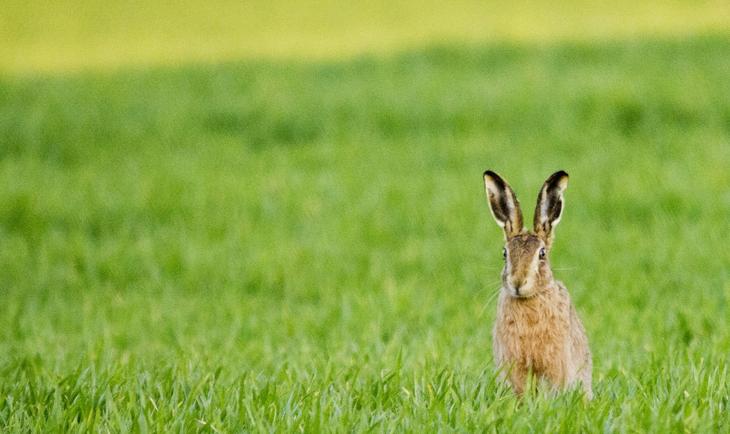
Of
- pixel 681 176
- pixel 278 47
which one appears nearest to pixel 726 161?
pixel 681 176

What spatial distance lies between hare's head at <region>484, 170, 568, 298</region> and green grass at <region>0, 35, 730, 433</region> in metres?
0.46

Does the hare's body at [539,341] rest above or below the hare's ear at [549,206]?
below

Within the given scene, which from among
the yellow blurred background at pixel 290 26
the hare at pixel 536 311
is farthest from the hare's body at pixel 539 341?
the yellow blurred background at pixel 290 26

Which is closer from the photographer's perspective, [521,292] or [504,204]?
[521,292]

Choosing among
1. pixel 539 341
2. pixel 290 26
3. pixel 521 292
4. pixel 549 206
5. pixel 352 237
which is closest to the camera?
pixel 521 292

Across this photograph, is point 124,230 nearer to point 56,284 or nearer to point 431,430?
point 56,284

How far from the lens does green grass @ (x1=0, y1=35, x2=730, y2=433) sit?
4562 millimetres

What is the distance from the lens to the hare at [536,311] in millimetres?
4375

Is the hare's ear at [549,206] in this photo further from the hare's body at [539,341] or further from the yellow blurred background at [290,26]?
the yellow blurred background at [290,26]

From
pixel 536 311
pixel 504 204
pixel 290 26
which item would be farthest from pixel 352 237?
pixel 290 26

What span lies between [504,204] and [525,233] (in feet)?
0.52

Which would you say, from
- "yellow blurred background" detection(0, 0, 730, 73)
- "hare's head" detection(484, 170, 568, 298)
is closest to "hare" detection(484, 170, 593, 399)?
"hare's head" detection(484, 170, 568, 298)

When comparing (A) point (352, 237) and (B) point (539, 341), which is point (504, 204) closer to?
(B) point (539, 341)

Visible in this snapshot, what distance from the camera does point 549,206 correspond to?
14.8 ft
